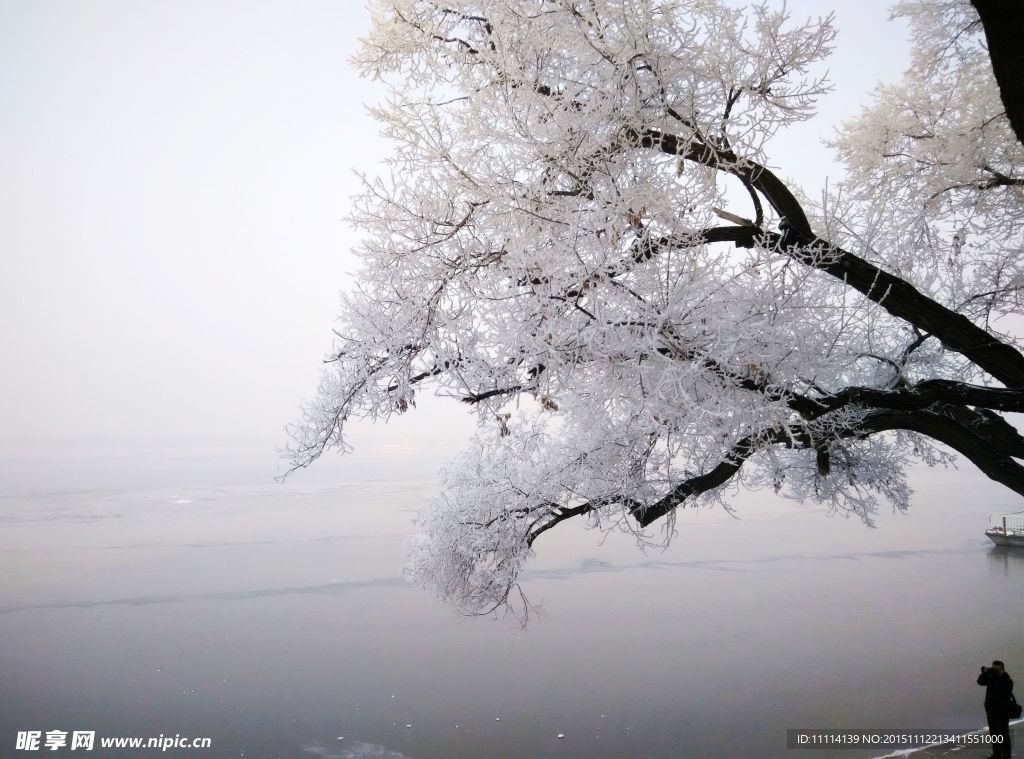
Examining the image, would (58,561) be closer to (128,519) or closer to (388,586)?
(128,519)

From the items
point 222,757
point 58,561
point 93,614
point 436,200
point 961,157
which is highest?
point 961,157

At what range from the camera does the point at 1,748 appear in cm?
851

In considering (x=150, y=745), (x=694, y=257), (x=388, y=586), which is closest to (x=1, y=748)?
(x=150, y=745)

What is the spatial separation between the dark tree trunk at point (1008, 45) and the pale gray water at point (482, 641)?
3435 millimetres

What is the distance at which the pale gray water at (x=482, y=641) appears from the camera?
945cm

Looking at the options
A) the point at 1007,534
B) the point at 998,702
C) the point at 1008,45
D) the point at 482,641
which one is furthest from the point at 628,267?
the point at 1007,534

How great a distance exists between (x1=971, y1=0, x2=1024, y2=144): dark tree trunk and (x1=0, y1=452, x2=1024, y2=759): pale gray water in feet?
11.3

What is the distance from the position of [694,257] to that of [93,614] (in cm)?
1567

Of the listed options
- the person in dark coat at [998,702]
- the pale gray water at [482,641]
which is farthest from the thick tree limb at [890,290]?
the person in dark coat at [998,702]

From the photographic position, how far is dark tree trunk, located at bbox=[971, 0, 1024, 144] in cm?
286

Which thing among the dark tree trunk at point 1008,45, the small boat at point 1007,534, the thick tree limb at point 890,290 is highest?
the dark tree trunk at point 1008,45

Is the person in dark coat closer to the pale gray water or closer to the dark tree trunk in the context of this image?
the pale gray water

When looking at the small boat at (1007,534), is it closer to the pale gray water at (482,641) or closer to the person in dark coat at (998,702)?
the pale gray water at (482,641)

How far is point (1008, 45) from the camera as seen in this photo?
115 inches
